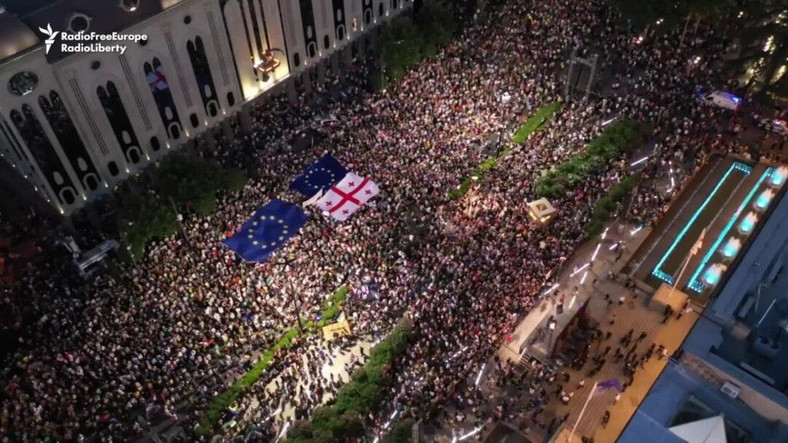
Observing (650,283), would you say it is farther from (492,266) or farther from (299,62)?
(299,62)

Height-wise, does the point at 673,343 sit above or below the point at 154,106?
below

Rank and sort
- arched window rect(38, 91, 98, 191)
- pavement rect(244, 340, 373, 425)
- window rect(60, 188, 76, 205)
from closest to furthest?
pavement rect(244, 340, 373, 425), arched window rect(38, 91, 98, 191), window rect(60, 188, 76, 205)

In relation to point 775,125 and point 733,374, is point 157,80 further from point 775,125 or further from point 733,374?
point 775,125

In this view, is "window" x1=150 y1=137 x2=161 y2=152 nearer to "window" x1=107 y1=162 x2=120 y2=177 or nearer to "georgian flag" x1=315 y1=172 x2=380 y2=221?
"window" x1=107 y1=162 x2=120 y2=177

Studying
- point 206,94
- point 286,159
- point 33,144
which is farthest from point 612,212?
point 33,144

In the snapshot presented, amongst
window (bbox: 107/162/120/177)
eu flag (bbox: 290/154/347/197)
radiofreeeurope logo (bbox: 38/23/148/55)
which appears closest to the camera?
radiofreeeurope logo (bbox: 38/23/148/55)

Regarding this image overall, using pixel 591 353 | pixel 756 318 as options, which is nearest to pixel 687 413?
pixel 756 318

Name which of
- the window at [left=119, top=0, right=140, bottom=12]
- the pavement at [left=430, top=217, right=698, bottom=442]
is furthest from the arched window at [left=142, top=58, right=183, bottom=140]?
the pavement at [left=430, top=217, right=698, bottom=442]
